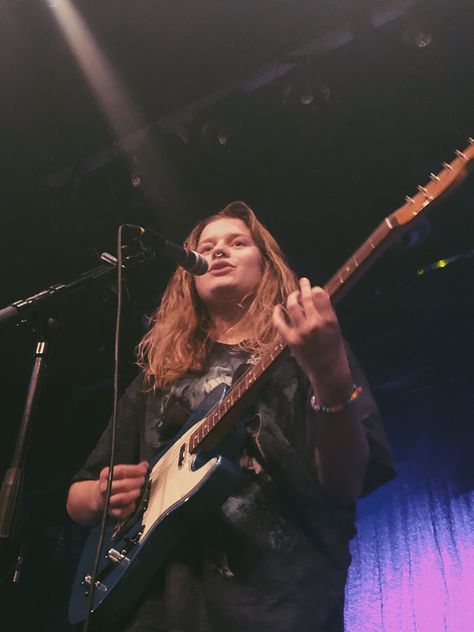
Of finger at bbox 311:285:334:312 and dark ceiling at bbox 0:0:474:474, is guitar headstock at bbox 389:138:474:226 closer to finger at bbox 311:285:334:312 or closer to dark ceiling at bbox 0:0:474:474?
finger at bbox 311:285:334:312

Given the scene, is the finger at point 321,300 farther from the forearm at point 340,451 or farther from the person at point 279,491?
the forearm at point 340,451

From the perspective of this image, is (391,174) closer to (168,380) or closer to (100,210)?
(100,210)

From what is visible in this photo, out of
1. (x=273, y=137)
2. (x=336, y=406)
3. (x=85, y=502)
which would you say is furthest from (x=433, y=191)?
(x=273, y=137)

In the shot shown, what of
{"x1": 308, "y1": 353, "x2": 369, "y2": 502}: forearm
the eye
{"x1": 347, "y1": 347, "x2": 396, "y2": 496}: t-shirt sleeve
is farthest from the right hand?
the eye

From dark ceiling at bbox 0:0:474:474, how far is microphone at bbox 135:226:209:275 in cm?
205

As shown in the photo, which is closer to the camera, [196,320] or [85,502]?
[85,502]

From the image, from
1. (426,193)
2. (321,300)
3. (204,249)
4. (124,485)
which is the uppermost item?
(204,249)

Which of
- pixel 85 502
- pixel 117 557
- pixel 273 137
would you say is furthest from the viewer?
pixel 273 137

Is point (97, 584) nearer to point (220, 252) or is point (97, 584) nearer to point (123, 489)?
point (123, 489)

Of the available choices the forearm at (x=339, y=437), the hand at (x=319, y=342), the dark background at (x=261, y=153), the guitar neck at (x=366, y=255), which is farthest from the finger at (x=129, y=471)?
the dark background at (x=261, y=153)

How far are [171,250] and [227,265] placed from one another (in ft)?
1.58

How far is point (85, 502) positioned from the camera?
1.82 m

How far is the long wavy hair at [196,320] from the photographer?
6.70 feet

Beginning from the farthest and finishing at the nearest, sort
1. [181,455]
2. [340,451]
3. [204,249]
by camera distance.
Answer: [204,249] < [181,455] < [340,451]
